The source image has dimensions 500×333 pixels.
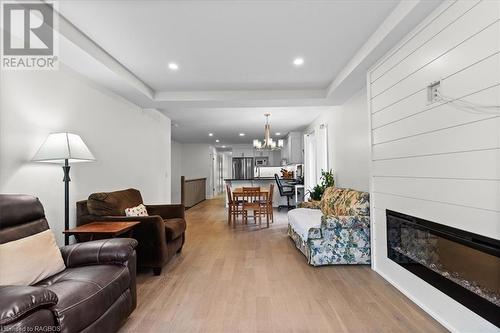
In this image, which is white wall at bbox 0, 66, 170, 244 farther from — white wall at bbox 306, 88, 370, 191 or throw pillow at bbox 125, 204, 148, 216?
white wall at bbox 306, 88, 370, 191

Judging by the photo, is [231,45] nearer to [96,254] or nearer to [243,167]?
[96,254]

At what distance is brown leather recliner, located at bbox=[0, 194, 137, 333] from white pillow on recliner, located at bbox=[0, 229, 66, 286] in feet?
0.21

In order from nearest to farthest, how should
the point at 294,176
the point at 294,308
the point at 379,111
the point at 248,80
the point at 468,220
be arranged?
the point at 468,220, the point at 294,308, the point at 379,111, the point at 248,80, the point at 294,176

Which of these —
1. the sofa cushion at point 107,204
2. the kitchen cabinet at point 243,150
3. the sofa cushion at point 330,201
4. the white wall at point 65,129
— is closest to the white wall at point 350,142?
the sofa cushion at point 330,201

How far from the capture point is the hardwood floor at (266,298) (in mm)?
1952

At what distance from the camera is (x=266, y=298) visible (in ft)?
7.73

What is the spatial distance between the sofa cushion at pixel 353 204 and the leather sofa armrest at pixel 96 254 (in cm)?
266

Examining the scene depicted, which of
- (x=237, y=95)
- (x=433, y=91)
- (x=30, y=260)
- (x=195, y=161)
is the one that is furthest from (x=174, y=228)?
(x=195, y=161)

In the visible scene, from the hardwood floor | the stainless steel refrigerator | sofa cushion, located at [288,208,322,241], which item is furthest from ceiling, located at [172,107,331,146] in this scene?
the stainless steel refrigerator

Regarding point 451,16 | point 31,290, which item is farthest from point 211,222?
point 451,16

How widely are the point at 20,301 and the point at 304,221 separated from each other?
3.01 metres

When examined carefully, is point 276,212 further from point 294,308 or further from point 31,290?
point 31,290

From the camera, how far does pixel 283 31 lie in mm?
2428

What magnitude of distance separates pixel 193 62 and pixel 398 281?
129 inches
